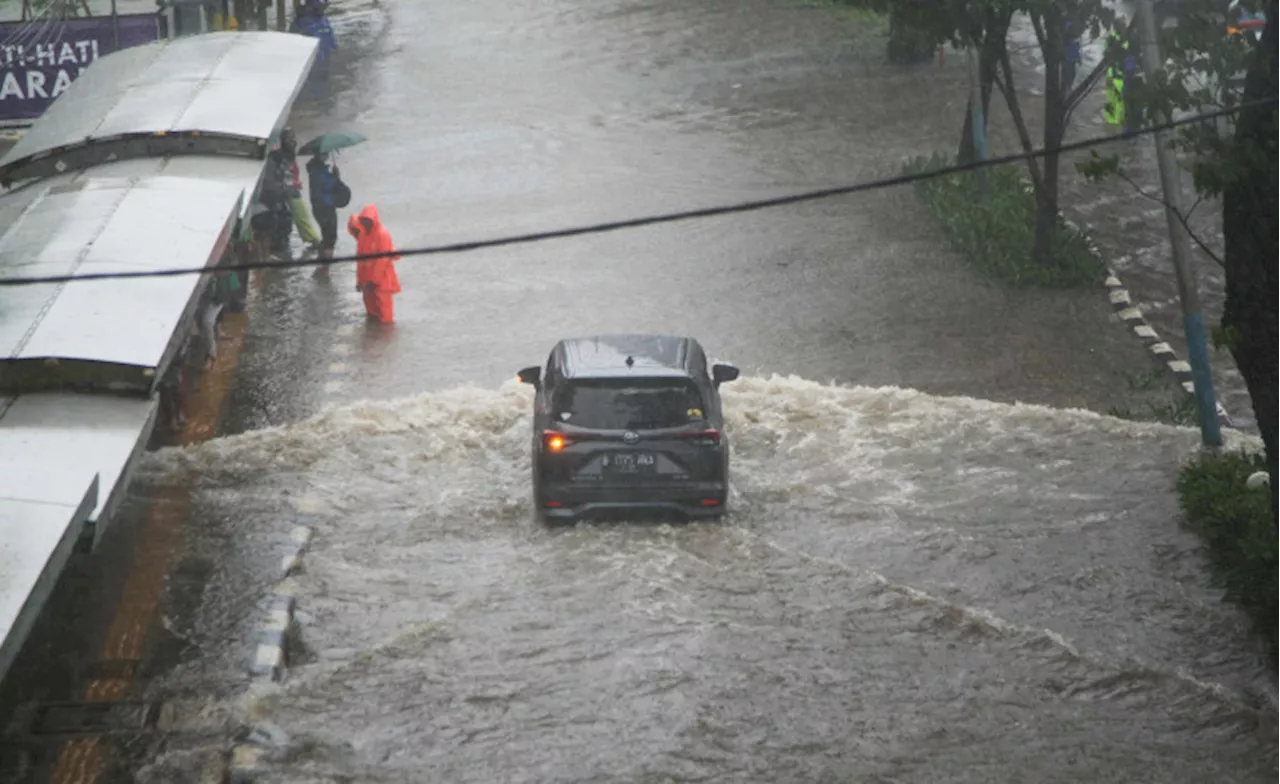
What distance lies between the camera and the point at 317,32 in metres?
36.6

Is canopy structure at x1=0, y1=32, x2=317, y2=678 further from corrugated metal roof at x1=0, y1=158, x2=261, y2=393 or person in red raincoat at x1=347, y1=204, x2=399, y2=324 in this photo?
person in red raincoat at x1=347, y1=204, x2=399, y2=324

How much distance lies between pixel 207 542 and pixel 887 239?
12.2m

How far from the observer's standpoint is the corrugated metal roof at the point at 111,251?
48.1 feet

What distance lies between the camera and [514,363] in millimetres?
20641

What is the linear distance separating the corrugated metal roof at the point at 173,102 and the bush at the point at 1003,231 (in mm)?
8579

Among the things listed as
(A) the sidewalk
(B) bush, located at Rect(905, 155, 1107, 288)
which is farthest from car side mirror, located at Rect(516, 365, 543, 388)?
(B) bush, located at Rect(905, 155, 1107, 288)

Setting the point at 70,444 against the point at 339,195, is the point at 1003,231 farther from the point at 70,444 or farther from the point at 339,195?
the point at 70,444

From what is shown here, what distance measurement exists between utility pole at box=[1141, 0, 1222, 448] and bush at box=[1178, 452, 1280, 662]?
1.49 ft

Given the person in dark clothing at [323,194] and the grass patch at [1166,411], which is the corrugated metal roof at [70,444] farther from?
the person in dark clothing at [323,194]

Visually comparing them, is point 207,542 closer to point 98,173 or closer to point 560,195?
point 98,173

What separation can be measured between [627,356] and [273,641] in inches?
150

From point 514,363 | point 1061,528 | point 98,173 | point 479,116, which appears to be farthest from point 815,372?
point 479,116

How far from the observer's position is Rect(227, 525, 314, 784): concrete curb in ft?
39.4

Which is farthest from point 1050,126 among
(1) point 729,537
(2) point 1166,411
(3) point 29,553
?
(3) point 29,553
